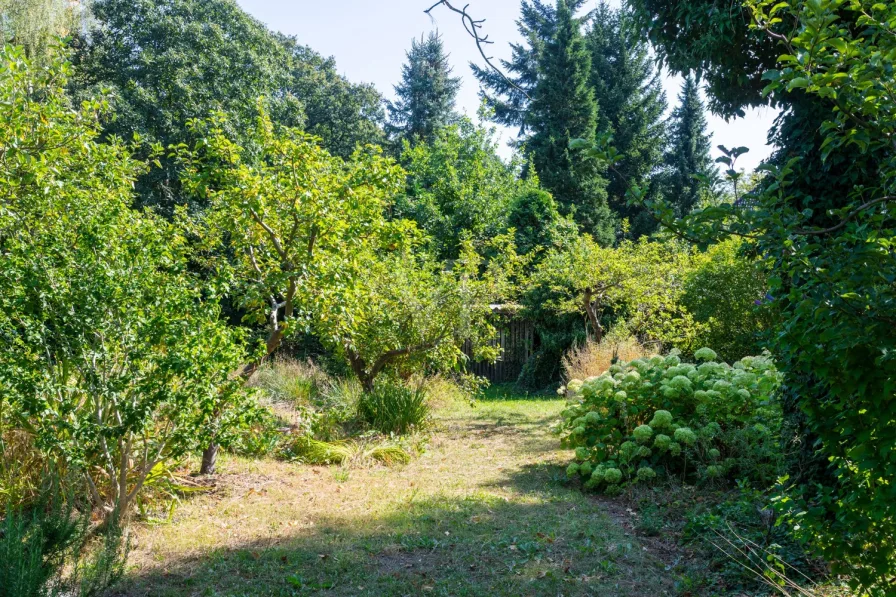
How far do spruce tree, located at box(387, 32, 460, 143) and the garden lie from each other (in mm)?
23242

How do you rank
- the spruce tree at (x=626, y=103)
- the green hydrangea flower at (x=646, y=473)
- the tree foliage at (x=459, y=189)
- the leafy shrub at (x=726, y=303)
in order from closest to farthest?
the green hydrangea flower at (x=646, y=473) → the leafy shrub at (x=726, y=303) → the tree foliage at (x=459, y=189) → the spruce tree at (x=626, y=103)

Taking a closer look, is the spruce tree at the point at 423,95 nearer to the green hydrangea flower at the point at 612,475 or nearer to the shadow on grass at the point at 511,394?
the shadow on grass at the point at 511,394

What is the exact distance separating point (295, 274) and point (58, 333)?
233 centimetres

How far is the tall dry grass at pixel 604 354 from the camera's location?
1045cm

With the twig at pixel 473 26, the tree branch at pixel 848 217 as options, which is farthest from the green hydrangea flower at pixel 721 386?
the twig at pixel 473 26

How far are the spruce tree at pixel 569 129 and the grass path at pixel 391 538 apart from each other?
18071mm

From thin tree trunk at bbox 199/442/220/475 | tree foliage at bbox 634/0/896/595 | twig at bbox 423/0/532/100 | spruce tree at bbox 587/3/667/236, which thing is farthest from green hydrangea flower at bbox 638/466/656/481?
spruce tree at bbox 587/3/667/236

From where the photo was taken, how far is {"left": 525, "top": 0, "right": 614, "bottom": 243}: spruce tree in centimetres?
2306

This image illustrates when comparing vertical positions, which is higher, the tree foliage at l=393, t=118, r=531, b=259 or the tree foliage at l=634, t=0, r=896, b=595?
the tree foliage at l=393, t=118, r=531, b=259

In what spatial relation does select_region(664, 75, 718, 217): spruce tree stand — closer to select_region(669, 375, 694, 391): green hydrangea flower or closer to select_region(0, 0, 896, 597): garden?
select_region(0, 0, 896, 597): garden

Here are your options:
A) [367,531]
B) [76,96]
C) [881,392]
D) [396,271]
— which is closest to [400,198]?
[76,96]

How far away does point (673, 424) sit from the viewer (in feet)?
19.4

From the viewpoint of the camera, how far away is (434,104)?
3203cm

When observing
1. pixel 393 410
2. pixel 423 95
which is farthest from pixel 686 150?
pixel 393 410
